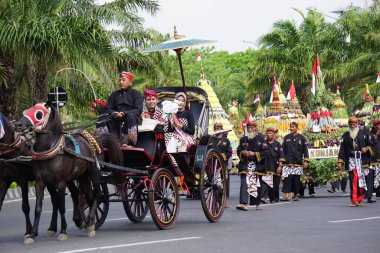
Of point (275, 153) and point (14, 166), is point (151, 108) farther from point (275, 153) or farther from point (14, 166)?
point (275, 153)

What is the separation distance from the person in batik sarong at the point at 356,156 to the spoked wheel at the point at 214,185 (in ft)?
13.2

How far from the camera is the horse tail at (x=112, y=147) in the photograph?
14023 millimetres

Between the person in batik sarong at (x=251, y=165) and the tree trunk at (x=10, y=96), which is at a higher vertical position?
the tree trunk at (x=10, y=96)

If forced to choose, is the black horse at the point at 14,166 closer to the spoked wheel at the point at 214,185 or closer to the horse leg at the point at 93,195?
the horse leg at the point at 93,195

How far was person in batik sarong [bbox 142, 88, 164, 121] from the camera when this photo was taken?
48.9 ft

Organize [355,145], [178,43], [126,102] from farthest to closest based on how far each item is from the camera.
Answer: [355,145], [178,43], [126,102]

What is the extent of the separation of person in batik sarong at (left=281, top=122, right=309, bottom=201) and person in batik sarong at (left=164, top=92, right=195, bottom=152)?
6.82 meters

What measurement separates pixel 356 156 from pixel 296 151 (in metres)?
3.15

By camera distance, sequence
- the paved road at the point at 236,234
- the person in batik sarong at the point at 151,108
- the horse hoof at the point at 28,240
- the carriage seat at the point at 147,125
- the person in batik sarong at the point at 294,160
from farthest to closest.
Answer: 1. the person in batik sarong at the point at 294,160
2. the person in batik sarong at the point at 151,108
3. the carriage seat at the point at 147,125
4. the horse hoof at the point at 28,240
5. the paved road at the point at 236,234

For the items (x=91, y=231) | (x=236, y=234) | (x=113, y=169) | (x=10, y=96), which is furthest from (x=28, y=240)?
(x=10, y=96)

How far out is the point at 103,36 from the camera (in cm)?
2525

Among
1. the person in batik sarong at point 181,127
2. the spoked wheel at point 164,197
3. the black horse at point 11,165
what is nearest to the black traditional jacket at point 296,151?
the person in batik sarong at point 181,127

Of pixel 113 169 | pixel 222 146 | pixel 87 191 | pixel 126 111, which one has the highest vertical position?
pixel 126 111

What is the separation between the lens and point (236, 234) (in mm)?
13289
